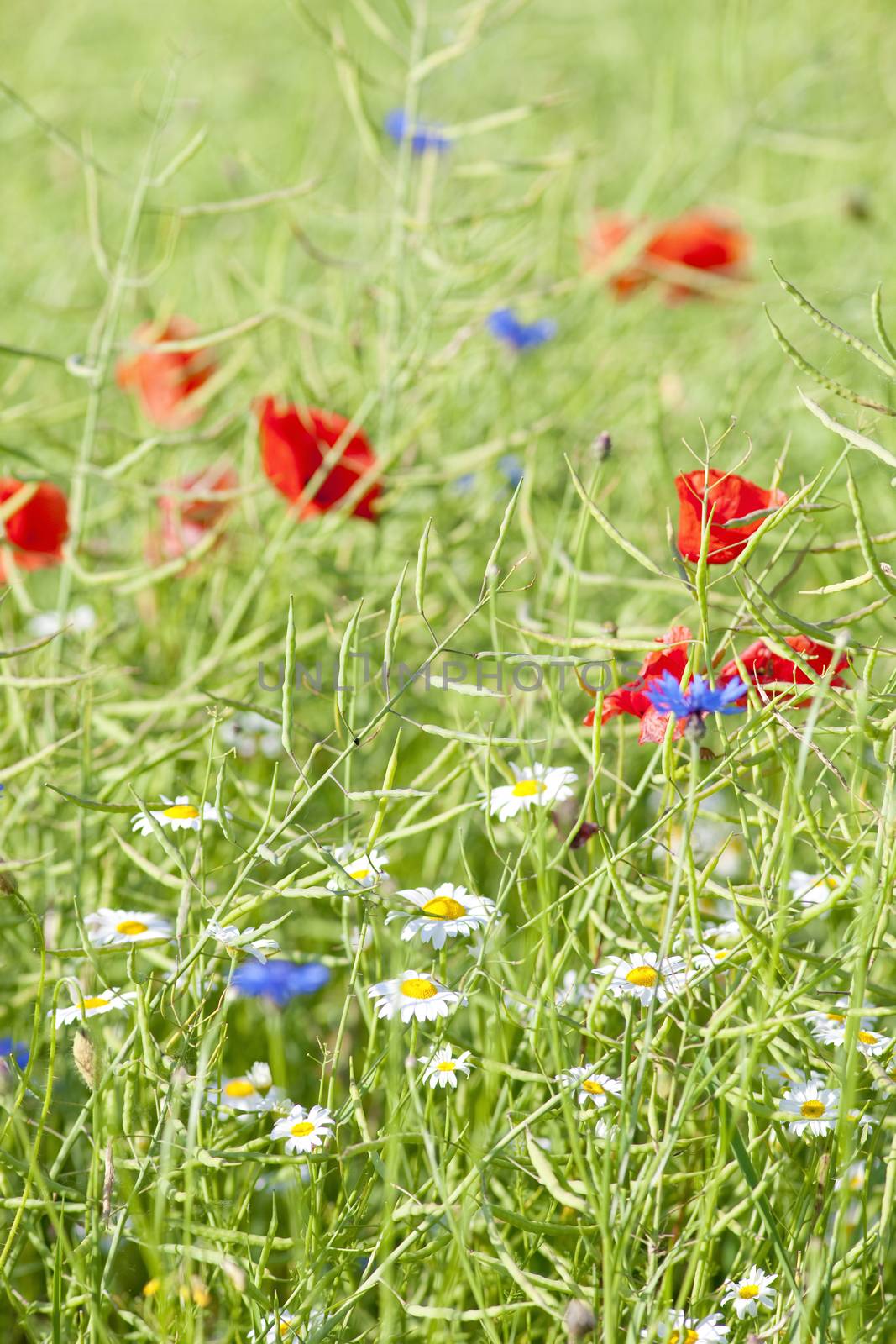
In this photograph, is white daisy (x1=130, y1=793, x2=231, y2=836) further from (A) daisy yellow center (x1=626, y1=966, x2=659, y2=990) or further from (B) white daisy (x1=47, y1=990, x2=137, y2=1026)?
(A) daisy yellow center (x1=626, y1=966, x2=659, y2=990)

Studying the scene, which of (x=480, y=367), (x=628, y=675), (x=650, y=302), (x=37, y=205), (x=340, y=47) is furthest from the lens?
(x=37, y=205)

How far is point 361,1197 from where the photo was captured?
1.93 ft

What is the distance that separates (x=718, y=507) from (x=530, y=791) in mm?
177

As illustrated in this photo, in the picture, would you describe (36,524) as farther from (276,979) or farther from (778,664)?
(778,664)

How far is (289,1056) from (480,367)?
0.76 m

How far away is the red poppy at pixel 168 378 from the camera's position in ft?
3.99

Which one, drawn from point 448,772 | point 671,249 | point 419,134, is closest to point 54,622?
point 448,772

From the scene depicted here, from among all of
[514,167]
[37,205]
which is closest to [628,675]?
[514,167]

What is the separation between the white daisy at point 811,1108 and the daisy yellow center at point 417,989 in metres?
0.17

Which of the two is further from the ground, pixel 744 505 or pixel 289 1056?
pixel 744 505

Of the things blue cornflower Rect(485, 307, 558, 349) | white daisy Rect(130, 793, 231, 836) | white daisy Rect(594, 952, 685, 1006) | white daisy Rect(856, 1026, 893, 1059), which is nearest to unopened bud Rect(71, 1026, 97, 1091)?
white daisy Rect(130, 793, 231, 836)

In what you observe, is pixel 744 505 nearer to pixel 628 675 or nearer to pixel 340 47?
pixel 628 675

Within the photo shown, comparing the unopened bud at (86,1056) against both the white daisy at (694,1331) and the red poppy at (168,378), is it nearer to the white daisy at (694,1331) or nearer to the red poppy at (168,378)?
the white daisy at (694,1331)

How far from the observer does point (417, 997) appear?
1.98 feet
